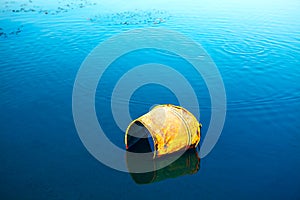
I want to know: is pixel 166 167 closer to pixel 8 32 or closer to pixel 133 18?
pixel 8 32

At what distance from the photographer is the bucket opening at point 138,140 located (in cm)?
917

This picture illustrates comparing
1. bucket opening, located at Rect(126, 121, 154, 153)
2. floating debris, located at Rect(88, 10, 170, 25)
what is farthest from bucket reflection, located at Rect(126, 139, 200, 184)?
floating debris, located at Rect(88, 10, 170, 25)

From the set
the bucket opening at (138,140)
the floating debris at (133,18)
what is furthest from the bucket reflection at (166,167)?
the floating debris at (133,18)

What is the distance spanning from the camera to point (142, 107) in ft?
36.6

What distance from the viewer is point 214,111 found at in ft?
35.4

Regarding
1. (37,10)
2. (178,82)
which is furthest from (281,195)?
(37,10)

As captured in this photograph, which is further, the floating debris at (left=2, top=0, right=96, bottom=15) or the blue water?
the floating debris at (left=2, top=0, right=96, bottom=15)

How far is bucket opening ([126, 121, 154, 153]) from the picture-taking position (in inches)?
361

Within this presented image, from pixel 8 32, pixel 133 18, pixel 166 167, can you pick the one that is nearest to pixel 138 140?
pixel 166 167

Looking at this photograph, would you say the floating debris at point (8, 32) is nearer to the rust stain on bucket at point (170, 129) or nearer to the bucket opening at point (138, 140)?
the bucket opening at point (138, 140)

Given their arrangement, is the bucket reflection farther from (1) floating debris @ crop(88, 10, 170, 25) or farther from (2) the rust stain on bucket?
(1) floating debris @ crop(88, 10, 170, 25)

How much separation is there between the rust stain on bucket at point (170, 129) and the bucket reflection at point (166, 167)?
30 cm

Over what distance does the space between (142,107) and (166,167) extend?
3461mm

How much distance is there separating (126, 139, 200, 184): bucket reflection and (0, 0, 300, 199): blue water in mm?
254
